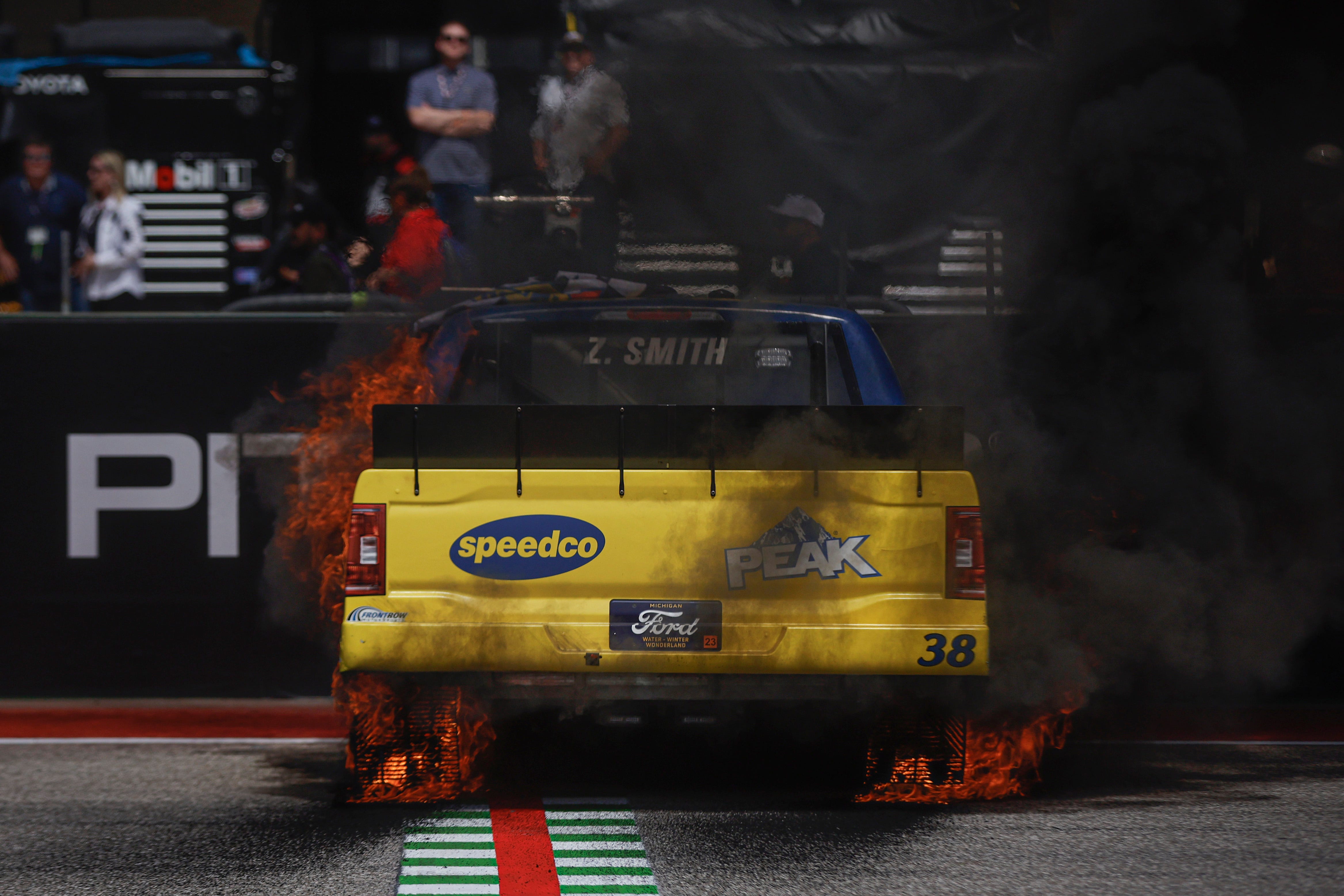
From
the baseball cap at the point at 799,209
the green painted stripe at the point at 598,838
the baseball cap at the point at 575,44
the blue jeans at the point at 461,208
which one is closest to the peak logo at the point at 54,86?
the blue jeans at the point at 461,208

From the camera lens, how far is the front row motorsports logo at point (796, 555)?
16.9 ft

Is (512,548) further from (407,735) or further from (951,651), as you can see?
(951,651)

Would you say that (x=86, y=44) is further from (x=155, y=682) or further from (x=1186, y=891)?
(x=1186, y=891)

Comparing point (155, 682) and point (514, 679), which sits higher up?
point (514, 679)

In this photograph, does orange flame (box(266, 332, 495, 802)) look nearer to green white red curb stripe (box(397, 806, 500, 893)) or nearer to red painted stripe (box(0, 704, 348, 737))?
green white red curb stripe (box(397, 806, 500, 893))

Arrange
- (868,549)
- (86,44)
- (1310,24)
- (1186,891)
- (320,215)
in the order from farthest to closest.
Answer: (86,44)
(320,215)
(1310,24)
(868,549)
(1186,891)

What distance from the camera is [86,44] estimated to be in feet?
42.4

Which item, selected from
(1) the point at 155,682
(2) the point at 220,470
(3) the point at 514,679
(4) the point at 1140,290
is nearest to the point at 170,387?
(2) the point at 220,470

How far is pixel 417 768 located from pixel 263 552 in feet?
8.56

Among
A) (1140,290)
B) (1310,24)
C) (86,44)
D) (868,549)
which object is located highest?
(86,44)

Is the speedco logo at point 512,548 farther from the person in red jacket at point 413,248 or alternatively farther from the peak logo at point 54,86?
the peak logo at point 54,86

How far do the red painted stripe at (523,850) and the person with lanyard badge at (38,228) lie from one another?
25.1ft

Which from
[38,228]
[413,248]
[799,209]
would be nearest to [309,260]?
[413,248]

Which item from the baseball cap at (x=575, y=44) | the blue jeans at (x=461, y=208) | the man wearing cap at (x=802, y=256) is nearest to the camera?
the man wearing cap at (x=802, y=256)
